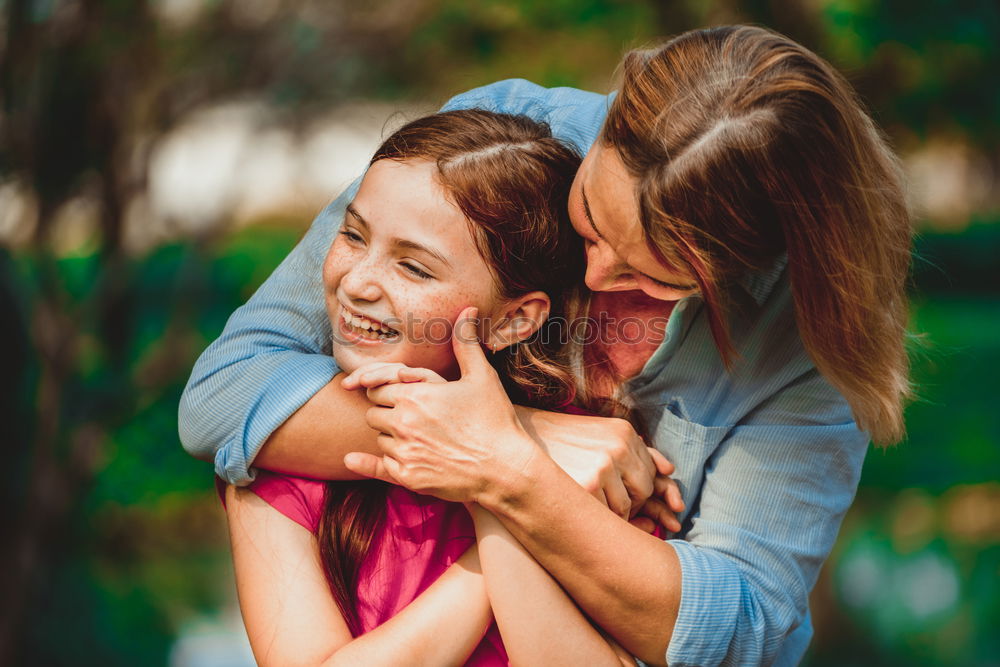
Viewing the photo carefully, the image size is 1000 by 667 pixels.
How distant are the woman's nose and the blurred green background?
85 centimetres

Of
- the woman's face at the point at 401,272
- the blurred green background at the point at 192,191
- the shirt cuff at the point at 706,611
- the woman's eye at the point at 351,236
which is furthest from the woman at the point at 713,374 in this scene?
the blurred green background at the point at 192,191

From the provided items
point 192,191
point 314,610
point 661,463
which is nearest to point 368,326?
point 314,610

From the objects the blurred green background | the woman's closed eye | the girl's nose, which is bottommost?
the blurred green background

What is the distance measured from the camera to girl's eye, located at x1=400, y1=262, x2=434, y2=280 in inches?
90.7

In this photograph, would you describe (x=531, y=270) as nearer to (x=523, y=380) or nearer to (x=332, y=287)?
(x=523, y=380)

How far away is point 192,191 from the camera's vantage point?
22.2ft

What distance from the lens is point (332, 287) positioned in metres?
2.36

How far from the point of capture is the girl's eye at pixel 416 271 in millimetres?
2305

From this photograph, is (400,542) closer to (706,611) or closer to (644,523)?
(644,523)

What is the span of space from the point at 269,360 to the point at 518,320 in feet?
1.93

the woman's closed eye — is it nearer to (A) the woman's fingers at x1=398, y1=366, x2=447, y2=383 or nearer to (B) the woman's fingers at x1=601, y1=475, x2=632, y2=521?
(A) the woman's fingers at x1=398, y1=366, x2=447, y2=383

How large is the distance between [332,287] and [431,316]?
24cm

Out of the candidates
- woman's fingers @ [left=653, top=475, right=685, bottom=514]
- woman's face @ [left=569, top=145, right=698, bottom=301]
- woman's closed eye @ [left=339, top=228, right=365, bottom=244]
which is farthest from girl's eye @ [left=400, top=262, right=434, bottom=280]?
woman's fingers @ [left=653, top=475, right=685, bottom=514]

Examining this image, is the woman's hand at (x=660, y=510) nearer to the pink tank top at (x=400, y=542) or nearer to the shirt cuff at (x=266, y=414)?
the pink tank top at (x=400, y=542)
